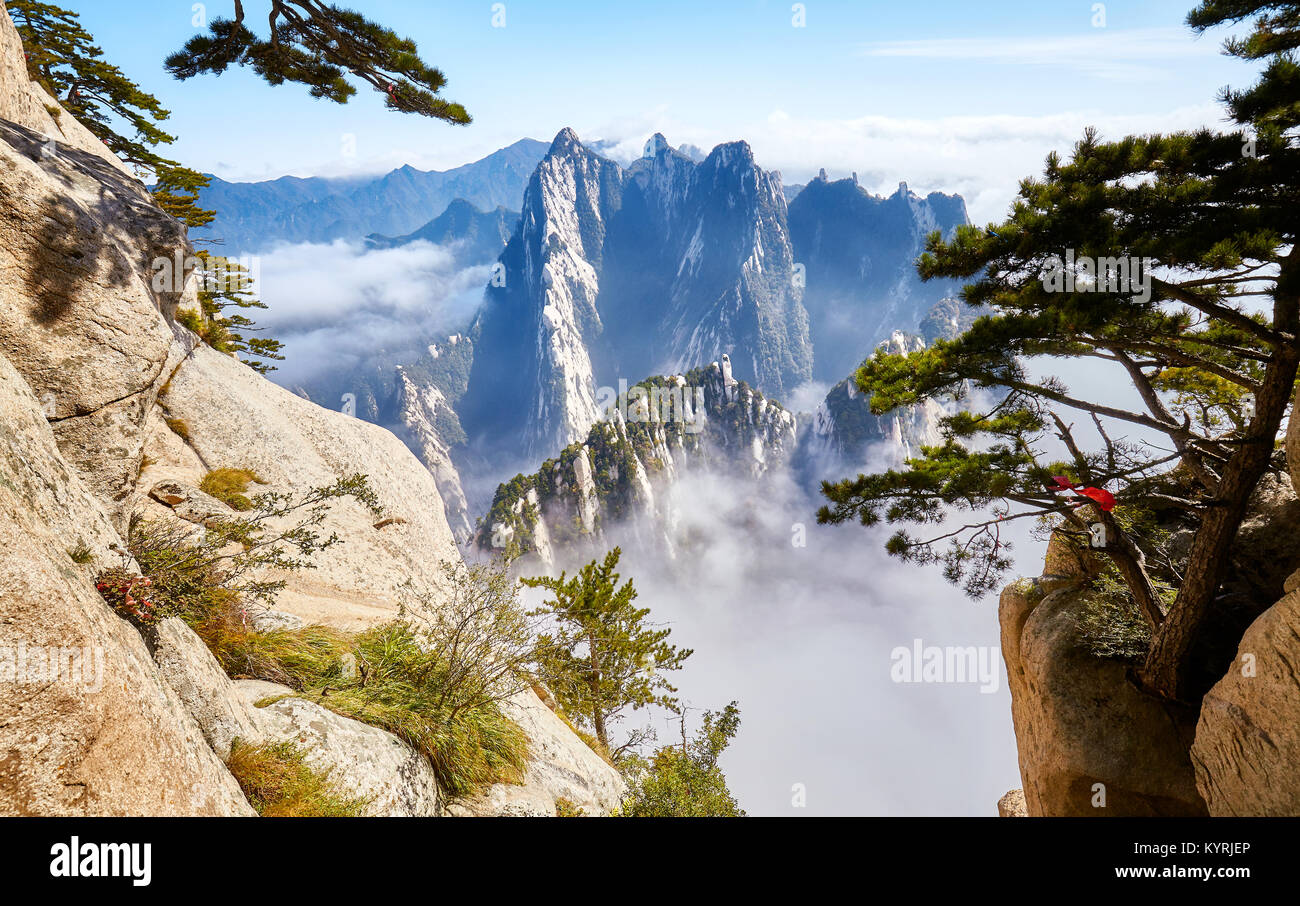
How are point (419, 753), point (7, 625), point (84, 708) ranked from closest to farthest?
point (7, 625), point (84, 708), point (419, 753)

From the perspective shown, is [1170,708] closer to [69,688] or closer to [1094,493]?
[1094,493]

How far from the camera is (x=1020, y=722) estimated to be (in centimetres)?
1248

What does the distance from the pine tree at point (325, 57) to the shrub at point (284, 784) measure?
8932 mm

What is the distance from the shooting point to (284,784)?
5555 millimetres

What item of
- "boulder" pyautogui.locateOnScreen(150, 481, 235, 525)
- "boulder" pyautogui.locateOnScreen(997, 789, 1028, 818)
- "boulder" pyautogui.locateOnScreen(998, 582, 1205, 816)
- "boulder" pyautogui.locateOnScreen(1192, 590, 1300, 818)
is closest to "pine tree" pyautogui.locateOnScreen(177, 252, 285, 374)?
"boulder" pyautogui.locateOnScreen(150, 481, 235, 525)

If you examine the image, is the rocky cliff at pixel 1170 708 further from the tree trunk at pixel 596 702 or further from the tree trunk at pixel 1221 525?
the tree trunk at pixel 596 702

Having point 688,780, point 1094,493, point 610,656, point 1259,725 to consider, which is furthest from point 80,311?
point 610,656

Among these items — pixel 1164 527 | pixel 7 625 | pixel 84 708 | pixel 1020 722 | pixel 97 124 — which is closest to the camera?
pixel 7 625

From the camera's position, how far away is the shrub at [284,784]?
17.5 ft

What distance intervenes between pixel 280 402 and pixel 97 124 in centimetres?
1677

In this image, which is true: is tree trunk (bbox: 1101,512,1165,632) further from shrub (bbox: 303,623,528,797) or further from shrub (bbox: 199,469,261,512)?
shrub (bbox: 199,469,261,512)

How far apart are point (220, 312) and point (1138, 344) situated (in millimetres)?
35283
